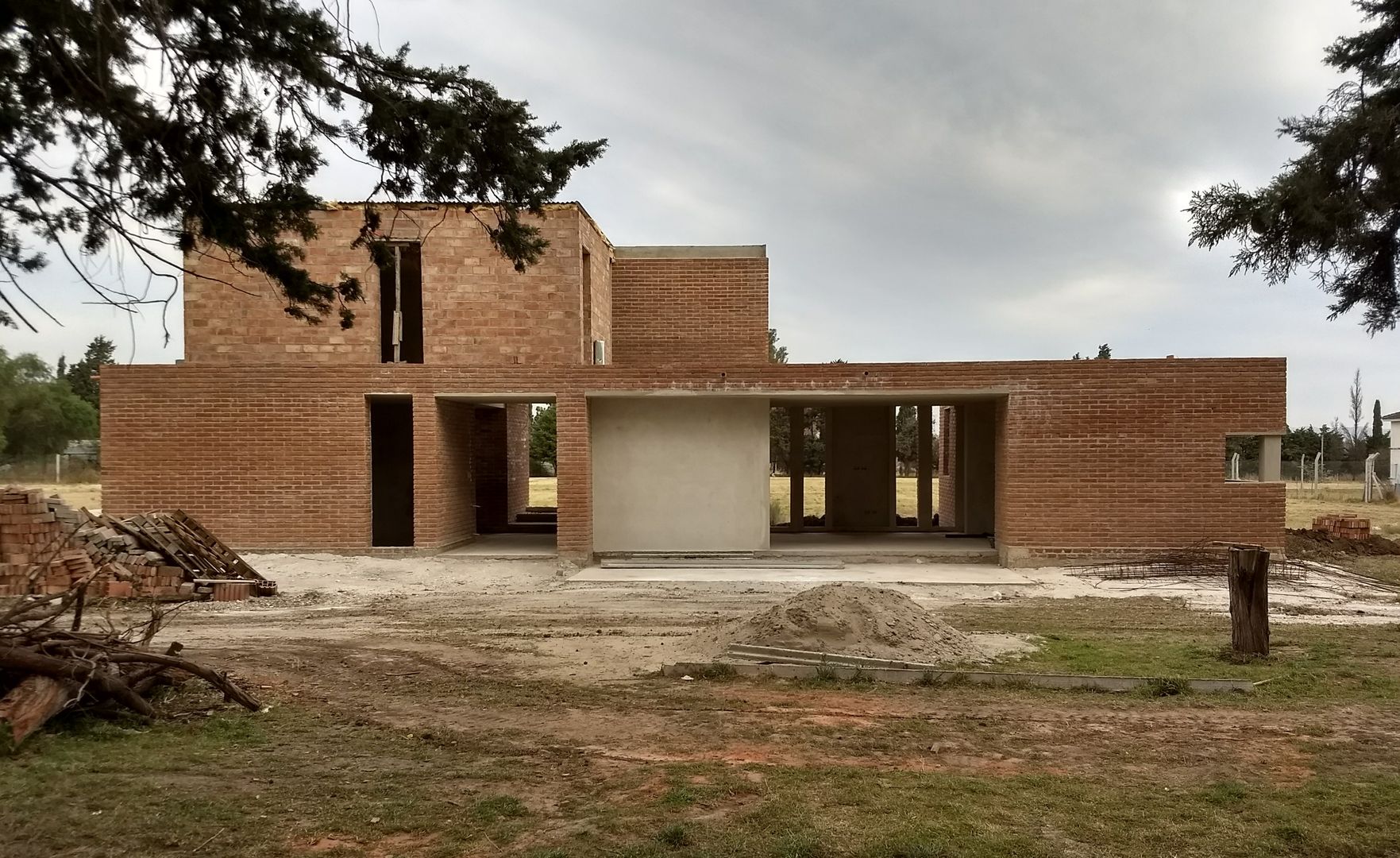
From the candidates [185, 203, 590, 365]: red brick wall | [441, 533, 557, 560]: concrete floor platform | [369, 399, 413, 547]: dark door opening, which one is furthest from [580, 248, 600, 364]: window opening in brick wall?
[369, 399, 413, 547]: dark door opening

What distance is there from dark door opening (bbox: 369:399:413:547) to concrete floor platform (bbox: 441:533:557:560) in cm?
183

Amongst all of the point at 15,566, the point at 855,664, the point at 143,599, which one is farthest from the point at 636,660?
the point at 15,566

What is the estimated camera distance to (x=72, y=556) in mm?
11961

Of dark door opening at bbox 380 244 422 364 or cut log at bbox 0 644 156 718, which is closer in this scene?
cut log at bbox 0 644 156 718

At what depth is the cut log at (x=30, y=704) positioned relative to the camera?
5391 millimetres

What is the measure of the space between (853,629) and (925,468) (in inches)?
549

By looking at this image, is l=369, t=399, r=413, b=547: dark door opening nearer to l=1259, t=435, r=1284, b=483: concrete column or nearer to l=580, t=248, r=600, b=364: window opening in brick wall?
l=580, t=248, r=600, b=364: window opening in brick wall

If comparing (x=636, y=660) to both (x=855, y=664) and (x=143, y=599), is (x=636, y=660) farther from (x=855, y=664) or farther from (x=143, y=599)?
(x=143, y=599)

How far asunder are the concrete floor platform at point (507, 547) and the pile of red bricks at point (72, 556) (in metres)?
4.89

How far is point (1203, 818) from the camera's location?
4668mm

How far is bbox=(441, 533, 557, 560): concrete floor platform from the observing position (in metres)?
16.2

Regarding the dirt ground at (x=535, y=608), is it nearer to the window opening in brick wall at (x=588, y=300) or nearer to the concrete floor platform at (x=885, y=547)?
the concrete floor platform at (x=885, y=547)

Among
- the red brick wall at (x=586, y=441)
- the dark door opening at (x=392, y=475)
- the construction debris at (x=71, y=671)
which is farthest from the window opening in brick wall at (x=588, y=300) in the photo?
the construction debris at (x=71, y=671)

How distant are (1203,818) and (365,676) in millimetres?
6730
